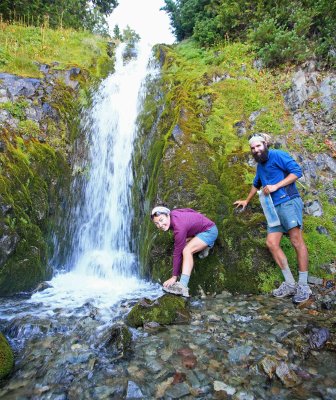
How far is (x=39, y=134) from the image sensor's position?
912 cm

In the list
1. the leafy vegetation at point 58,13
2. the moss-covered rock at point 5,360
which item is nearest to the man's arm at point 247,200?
the moss-covered rock at point 5,360

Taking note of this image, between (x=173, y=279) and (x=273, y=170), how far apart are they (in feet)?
8.36

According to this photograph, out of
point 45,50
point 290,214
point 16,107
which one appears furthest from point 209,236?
point 45,50

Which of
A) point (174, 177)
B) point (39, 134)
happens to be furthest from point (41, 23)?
point (174, 177)

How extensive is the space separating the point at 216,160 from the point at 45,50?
31.0 feet

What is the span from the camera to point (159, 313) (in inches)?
190

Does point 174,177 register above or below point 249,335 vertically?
above

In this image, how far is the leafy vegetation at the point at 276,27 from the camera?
33.8 feet

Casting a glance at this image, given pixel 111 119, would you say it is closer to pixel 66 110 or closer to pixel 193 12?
pixel 66 110

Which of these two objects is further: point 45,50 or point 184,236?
point 45,50

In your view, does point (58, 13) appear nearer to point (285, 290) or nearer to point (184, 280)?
point (184, 280)

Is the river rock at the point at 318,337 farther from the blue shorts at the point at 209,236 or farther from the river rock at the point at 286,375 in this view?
the blue shorts at the point at 209,236

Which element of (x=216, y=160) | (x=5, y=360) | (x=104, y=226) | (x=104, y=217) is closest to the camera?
(x=5, y=360)

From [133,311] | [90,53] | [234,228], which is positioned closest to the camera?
[133,311]
